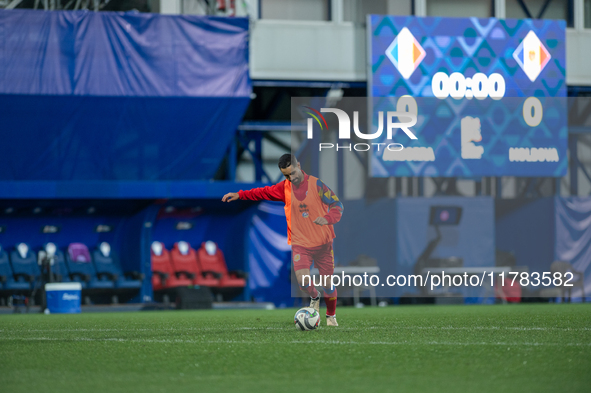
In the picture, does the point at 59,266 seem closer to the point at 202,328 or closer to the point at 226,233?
the point at 226,233

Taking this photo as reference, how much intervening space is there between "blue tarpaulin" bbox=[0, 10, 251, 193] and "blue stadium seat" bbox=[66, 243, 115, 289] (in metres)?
1.74

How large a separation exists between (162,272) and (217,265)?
67.2 inches

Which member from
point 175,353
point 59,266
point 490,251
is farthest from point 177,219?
point 175,353

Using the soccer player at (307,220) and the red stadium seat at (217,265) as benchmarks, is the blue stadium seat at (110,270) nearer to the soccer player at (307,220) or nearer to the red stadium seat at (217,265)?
the red stadium seat at (217,265)

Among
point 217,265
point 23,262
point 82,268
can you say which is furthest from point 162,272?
point 23,262

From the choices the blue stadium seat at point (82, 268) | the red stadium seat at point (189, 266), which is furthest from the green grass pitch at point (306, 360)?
the red stadium seat at point (189, 266)

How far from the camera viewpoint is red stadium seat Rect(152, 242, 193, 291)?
2055cm

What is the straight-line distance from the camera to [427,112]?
22188mm

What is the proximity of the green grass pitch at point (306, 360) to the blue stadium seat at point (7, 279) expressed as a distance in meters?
10.6

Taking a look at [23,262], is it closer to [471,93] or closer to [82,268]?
[82,268]

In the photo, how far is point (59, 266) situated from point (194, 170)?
4.23 meters

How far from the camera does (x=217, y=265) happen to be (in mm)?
21875

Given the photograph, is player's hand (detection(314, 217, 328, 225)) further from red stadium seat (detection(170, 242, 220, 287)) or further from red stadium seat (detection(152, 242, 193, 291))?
red stadium seat (detection(170, 242, 220, 287))

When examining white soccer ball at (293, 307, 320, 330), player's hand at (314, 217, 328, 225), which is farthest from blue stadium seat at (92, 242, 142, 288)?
player's hand at (314, 217, 328, 225)
